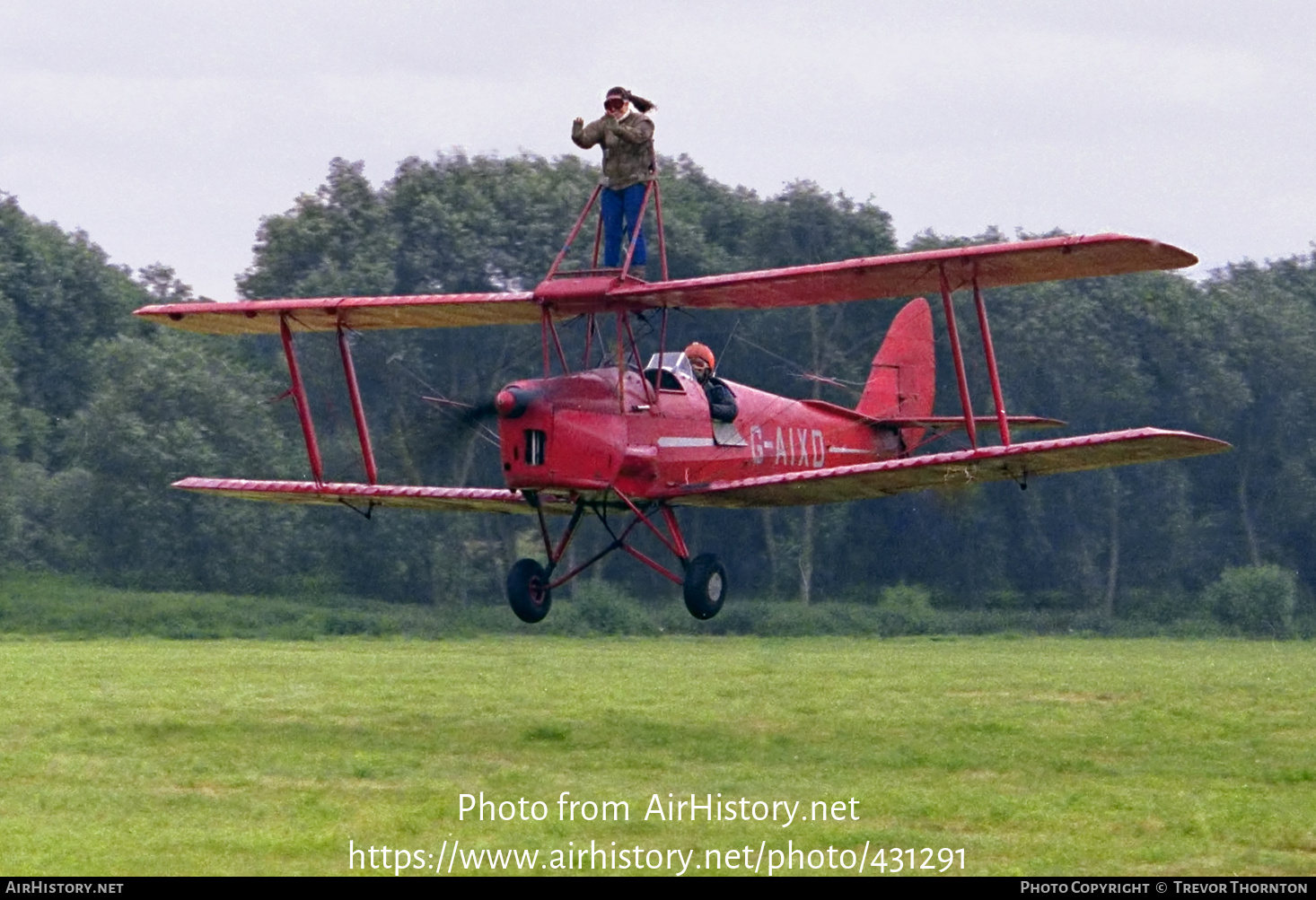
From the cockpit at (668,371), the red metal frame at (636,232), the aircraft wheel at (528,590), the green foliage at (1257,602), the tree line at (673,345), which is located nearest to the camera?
the red metal frame at (636,232)

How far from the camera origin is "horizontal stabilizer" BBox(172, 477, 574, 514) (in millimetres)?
16789

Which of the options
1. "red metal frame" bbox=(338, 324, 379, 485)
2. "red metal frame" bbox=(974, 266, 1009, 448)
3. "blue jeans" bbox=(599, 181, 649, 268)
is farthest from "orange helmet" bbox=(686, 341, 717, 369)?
"red metal frame" bbox=(338, 324, 379, 485)

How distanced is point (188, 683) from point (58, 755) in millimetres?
5839

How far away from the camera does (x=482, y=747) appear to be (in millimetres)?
15250

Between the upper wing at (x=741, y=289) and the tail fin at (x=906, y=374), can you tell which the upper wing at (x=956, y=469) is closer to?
the upper wing at (x=741, y=289)

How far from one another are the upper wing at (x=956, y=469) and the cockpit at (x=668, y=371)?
3.06 feet

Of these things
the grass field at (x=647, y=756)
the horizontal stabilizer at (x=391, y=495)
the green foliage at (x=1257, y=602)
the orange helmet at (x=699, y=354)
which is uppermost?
the orange helmet at (x=699, y=354)

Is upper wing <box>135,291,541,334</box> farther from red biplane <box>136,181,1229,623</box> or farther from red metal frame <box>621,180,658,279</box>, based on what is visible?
red metal frame <box>621,180,658,279</box>

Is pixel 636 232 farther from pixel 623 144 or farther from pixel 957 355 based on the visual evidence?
pixel 957 355

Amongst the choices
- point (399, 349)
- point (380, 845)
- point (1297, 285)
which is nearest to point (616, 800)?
point (380, 845)

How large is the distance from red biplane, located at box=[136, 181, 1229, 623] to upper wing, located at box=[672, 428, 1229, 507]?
0.02 metres

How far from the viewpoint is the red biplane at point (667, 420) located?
14.8m

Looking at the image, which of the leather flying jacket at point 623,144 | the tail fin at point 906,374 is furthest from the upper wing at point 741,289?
the tail fin at point 906,374

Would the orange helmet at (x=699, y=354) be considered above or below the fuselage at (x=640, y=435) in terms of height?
above
